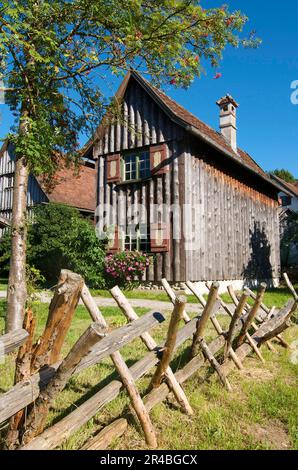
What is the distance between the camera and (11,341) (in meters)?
2.29

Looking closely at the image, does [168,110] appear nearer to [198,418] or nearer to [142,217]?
[142,217]

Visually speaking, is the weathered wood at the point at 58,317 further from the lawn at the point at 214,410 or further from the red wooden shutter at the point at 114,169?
the red wooden shutter at the point at 114,169

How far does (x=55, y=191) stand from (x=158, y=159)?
8.30 metres

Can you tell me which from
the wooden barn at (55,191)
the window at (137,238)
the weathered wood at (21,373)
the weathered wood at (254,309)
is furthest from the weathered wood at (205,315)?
the wooden barn at (55,191)

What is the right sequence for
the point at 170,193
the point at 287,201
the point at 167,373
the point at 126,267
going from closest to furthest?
the point at 167,373 → the point at 170,193 → the point at 126,267 → the point at 287,201

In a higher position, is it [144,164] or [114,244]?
[144,164]

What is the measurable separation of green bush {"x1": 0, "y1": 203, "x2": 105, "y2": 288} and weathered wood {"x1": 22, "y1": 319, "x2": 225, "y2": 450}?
898cm

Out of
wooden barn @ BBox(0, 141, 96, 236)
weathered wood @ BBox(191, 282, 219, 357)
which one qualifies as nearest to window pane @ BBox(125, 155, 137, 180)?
wooden barn @ BBox(0, 141, 96, 236)

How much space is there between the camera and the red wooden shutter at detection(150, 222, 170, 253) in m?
12.2

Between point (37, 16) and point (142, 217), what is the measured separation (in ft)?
27.5

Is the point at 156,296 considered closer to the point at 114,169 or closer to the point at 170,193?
the point at 170,193

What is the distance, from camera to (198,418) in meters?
3.35

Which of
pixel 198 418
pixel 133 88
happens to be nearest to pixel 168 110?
pixel 133 88

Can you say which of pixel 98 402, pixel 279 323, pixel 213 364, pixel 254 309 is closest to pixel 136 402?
pixel 98 402
